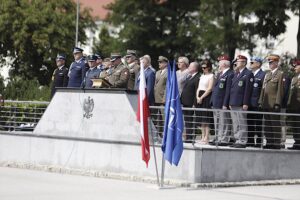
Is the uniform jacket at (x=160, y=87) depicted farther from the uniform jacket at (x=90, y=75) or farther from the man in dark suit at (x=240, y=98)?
the man in dark suit at (x=240, y=98)

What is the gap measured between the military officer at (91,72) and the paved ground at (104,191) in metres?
2.57

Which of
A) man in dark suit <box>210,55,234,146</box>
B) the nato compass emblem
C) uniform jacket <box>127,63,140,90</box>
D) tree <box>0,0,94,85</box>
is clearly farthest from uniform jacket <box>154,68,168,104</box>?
tree <box>0,0,94,85</box>

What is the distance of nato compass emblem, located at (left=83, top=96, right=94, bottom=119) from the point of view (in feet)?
50.6

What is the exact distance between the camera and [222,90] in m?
15.1

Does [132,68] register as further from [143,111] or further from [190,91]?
[143,111]

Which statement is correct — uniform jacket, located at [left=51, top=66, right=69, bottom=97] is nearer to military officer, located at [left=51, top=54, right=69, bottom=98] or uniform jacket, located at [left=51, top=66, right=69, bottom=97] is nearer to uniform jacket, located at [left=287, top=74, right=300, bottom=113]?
military officer, located at [left=51, top=54, right=69, bottom=98]

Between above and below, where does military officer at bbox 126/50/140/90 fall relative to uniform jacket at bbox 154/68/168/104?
above

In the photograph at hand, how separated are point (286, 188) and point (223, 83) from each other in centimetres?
246

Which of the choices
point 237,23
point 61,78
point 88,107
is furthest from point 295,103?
point 237,23

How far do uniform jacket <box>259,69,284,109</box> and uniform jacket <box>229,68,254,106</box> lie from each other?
0.39 meters

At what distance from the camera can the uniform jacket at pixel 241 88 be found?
1469 cm

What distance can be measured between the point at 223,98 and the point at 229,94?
0.22 m

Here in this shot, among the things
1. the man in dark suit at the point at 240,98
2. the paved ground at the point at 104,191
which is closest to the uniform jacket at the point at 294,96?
the man in dark suit at the point at 240,98

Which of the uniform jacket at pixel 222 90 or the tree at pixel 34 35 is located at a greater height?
the tree at pixel 34 35
